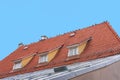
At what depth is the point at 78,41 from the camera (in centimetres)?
2138

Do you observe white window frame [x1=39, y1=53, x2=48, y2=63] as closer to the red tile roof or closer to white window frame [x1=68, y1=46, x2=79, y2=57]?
the red tile roof

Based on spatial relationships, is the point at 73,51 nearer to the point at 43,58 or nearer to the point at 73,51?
the point at 73,51

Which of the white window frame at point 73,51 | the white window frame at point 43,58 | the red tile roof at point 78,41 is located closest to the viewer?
the red tile roof at point 78,41

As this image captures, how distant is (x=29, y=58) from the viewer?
24.5 m

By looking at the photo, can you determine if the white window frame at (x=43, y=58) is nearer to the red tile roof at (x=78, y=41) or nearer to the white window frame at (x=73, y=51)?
the red tile roof at (x=78, y=41)

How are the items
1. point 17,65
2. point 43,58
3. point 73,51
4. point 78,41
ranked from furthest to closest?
point 17,65 < point 43,58 < point 78,41 < point 73,51

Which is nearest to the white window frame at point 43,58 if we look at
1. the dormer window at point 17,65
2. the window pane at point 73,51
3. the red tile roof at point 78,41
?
the red tile roof at point 78,41

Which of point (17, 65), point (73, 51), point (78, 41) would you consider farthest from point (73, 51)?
point (17, 65)

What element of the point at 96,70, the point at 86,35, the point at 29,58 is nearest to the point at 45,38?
the point at 29,58

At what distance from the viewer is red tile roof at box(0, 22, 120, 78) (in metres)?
18.5

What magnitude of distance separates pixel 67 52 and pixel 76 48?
1.05 meters

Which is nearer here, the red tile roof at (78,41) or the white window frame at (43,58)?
the red tile roof at (78,41)

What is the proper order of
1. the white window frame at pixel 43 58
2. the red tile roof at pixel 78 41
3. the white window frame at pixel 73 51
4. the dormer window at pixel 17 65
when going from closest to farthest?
the red tile roof at pixel 78 41, the white window frame at pixel 73 51, the white window frame at pixel 43 58, the dormer window at pixel 17 65

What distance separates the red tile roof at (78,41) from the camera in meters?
18.5
